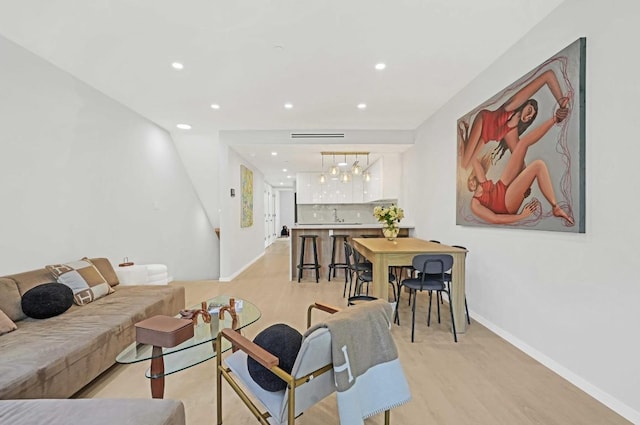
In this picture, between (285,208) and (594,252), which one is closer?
(594,252)

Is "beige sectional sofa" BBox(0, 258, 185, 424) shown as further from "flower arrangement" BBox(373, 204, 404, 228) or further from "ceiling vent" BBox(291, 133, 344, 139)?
"ceiling vent" BBox(291, 133, 344, 139)

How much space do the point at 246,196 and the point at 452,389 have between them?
578 cm

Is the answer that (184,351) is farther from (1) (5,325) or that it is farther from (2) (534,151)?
(2) (534,151)

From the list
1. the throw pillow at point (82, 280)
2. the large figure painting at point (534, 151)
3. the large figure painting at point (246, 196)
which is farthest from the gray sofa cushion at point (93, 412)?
the large figure painting at point (246, 196)

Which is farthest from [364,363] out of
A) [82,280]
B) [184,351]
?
[82,280]

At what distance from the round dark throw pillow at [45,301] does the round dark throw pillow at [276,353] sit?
6.51 feet

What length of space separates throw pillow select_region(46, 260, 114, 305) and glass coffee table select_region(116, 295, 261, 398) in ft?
3.55

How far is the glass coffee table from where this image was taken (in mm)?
1834

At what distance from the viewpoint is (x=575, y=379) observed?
2230mm

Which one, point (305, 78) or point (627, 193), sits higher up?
point (305, 78)

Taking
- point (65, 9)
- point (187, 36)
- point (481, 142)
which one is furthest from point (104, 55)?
point (481, 142)

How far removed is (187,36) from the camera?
8.87ft

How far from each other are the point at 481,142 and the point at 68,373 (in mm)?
4074

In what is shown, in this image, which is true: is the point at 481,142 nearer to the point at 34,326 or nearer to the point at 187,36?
the point at 187,36
